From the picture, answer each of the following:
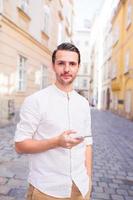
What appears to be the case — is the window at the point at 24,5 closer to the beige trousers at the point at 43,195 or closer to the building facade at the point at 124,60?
the building facade at the point at 124,60

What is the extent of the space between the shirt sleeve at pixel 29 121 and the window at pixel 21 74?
10378 mm

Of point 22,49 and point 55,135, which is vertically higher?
point 22,49

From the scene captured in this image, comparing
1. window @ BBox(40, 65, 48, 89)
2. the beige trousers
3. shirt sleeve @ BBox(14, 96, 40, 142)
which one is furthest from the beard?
window @ BBox(40, 65, 48, 89)

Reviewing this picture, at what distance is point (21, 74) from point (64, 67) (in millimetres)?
10864

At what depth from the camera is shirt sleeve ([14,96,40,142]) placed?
1638 millimetres

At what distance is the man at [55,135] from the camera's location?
165 centimetres

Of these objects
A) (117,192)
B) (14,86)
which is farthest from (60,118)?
(14,86)

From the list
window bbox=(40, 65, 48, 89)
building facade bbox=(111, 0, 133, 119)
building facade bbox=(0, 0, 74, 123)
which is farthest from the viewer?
building facade bbox=(111, 0, 133, 119)

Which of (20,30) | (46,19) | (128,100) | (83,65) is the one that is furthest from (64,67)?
(83,65)

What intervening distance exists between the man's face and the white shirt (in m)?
0.07

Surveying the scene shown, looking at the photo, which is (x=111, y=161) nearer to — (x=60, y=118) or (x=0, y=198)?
(x=0, y=198)

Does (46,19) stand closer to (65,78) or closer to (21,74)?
(21,74)

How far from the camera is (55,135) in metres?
1.66

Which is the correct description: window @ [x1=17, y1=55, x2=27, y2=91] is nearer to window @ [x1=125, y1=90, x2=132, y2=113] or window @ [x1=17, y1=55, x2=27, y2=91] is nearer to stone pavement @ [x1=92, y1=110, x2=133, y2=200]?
stone pavement @ [x1=92, y1=110, x2=133, y2=200]
